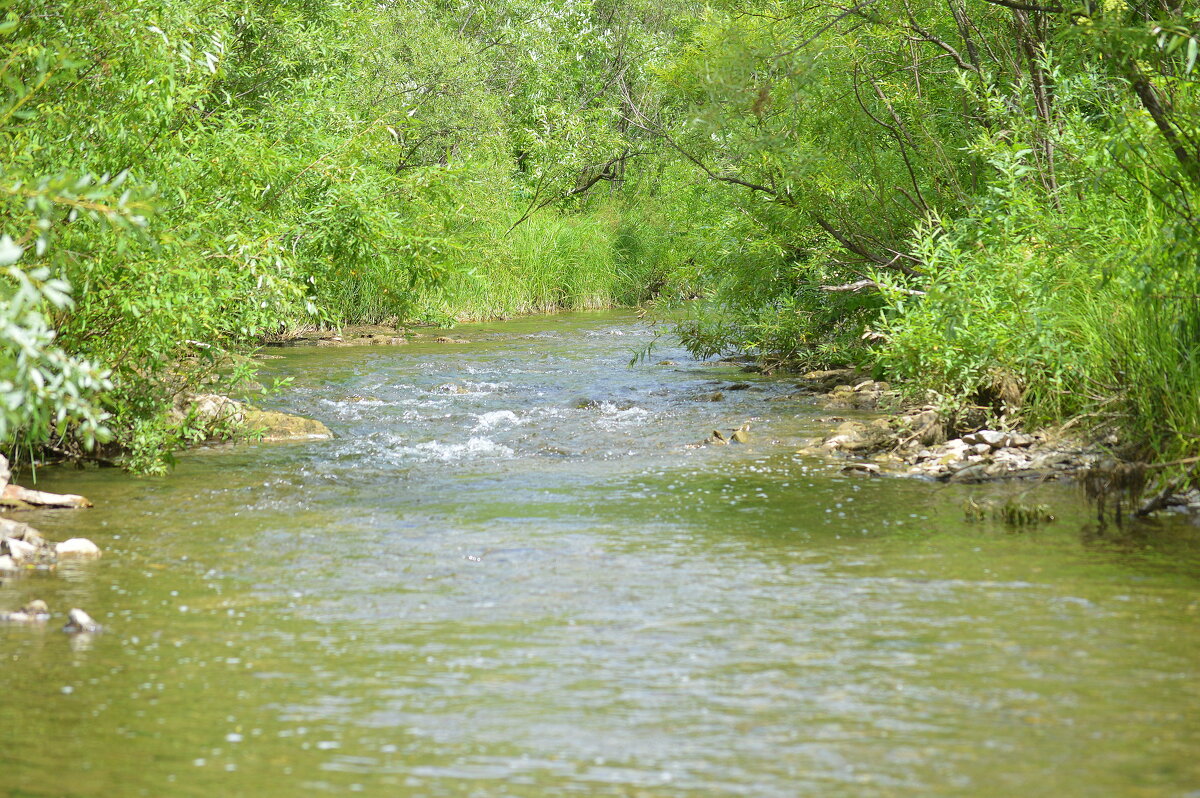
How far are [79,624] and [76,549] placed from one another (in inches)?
76.1

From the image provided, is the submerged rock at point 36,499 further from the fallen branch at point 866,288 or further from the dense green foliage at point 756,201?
the fallen branch at point 866,288

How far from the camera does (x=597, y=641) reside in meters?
6.28

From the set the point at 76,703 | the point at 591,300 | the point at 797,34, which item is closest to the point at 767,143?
the point at 797,34

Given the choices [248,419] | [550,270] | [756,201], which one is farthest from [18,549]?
[550,270]

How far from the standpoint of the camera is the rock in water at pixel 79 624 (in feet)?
21.2

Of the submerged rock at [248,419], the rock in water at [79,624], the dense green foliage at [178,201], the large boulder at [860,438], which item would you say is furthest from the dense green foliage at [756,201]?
the rock in water at [79,624]

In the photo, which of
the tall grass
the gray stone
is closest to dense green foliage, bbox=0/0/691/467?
the tall grass

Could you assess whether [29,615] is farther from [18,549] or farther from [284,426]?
[284,426]

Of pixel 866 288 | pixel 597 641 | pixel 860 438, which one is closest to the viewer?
pixel 597 641

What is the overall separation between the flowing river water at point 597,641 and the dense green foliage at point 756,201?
1.22 m

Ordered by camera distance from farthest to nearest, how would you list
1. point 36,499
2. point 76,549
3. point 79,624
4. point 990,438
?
point 990,438, point 36,499, point 76,549, point 79,624

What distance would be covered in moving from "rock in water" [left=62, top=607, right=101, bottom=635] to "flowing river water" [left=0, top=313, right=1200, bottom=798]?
0.37 ft

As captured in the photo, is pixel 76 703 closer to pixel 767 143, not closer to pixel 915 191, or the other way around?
pixel 767 143

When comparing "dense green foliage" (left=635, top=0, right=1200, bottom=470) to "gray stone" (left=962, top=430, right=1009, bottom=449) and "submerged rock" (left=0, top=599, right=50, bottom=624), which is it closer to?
"gray stone" (left=962, top=430, right=1009, bottom=449)
